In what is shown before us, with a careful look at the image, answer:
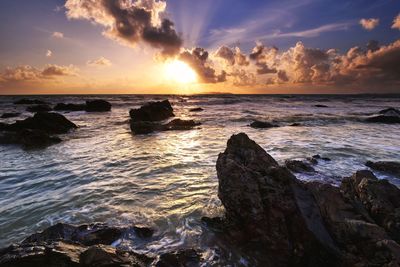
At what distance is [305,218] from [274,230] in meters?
0.66

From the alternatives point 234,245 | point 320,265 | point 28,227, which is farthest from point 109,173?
point 320,265

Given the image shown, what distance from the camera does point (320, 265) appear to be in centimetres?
517

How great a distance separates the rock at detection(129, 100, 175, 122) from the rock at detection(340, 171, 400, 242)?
23.8 meters

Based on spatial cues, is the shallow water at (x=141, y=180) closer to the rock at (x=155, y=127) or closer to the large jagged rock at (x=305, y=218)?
the large jagged rock at (x=305, y=218)

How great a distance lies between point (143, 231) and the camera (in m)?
6.51

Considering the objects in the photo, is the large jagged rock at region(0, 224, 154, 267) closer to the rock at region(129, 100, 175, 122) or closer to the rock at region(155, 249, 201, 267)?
the rock at region(155, 249, 201, 267)

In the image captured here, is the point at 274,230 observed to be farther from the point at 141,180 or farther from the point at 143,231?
the point at 141,180

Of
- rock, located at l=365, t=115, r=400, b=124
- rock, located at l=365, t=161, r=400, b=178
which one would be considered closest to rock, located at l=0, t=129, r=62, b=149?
rock, located at l=365, t=161, r=400, b=178

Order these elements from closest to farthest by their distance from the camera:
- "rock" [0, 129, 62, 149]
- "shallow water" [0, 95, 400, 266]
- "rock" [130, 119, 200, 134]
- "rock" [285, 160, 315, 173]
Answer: "shallow water" [0, 95, 400, 266] < "rock" [285, 160, 315, 173] < "rock" [0, 129, 62, 149] < "rock" [130, 119, 200, 134]

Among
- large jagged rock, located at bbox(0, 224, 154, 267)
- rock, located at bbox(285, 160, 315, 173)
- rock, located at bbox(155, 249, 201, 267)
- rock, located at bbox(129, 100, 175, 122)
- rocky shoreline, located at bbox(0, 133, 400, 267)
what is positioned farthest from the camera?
rock, located at bbox(129, 100, 175, 122)

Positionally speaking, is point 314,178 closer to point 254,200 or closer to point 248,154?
point 248,154

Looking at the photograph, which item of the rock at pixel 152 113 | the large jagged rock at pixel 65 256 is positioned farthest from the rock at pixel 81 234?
the rock at pixel 152 113

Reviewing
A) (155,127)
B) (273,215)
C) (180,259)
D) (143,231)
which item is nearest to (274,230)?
(273,215)

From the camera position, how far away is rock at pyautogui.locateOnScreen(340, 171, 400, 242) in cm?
579
